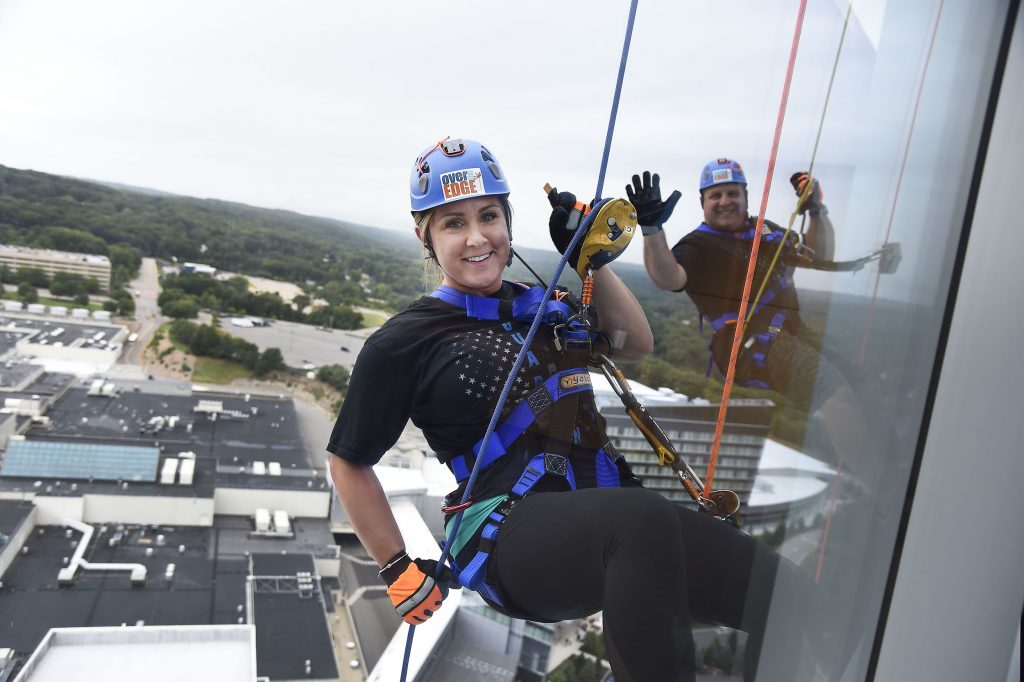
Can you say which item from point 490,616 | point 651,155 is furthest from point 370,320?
point 651,155

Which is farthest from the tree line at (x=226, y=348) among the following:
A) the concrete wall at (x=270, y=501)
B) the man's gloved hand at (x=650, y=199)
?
the man's gloved hand at (x=650, y=199)

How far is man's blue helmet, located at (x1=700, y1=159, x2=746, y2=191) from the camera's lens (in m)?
1.33

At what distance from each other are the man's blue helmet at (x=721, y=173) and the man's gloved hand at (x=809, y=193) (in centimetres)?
33

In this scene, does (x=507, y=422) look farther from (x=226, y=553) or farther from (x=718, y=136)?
(x=226, y=553)

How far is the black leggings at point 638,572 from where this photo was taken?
788 millimetres

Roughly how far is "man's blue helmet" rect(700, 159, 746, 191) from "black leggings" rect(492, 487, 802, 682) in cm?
67

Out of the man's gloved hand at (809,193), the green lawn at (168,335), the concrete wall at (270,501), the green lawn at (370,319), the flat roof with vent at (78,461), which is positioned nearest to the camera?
the man's gloved hand at (809,193)

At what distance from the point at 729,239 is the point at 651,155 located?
0.37 m

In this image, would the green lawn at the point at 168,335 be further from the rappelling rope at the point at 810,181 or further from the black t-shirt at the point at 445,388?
the rappelling rope at the point at 810,181

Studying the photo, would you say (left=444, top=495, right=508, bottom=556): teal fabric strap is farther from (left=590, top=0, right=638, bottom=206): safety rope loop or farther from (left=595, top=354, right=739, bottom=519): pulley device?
(left=590, top=0, right=638, bottom=206): safety rope loop

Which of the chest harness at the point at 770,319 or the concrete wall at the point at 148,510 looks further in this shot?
the concrete wall at the point at 148,510

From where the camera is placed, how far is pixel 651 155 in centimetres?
154

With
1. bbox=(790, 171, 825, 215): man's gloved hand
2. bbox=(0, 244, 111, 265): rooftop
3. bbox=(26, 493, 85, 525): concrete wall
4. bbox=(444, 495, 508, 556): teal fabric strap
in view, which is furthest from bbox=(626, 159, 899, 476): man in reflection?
bbox=(0, 244, 111, 265): rooftop

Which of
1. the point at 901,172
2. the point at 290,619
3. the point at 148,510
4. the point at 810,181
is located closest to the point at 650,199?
the point at 810,181
